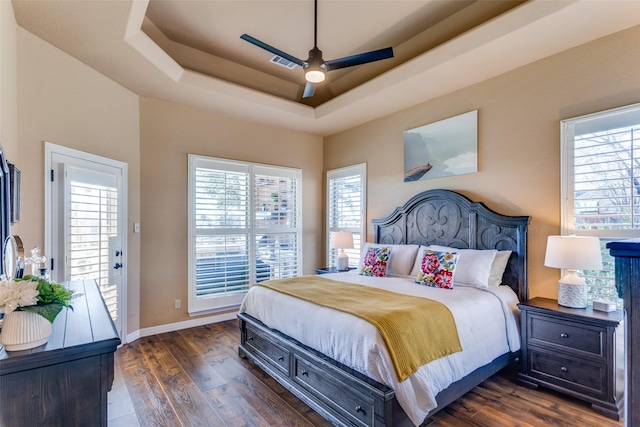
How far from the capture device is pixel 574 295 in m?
2.66

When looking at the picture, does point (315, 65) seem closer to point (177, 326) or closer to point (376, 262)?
point (376, 262)

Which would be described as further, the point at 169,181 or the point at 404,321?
the point at 169,181

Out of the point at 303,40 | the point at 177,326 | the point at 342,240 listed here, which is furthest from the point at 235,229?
the point at 303,40

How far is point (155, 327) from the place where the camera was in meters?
4.07

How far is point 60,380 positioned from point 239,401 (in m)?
1.60

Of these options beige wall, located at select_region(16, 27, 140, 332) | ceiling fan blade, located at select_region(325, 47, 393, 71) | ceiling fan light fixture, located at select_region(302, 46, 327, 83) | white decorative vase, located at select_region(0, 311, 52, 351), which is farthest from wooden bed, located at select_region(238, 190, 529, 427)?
ceiling fan light fixture, located at select_region(302, 46, 327, 83)

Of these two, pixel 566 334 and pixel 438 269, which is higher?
pixel 438 269

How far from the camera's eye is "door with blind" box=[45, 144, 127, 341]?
2.91 m

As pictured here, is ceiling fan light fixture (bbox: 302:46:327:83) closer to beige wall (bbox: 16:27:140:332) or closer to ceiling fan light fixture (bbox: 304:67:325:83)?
ceiling fan light fixture (bbox: 304:67:325:83)

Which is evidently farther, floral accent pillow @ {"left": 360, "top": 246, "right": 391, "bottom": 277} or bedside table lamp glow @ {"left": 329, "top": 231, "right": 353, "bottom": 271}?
bedside table lamp glow @ {"left": 329, "top": 231, "right": 353, "bottom": 271}

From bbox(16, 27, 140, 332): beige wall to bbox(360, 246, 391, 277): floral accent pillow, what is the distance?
112 inches

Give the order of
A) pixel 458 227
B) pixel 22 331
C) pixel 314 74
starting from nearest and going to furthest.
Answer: pixel 22 331 → pixel 314 74 → pixel 458 227

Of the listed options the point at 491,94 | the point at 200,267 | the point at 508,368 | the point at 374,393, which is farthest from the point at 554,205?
the point at 200,267

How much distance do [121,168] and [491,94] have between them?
14.2 feet
